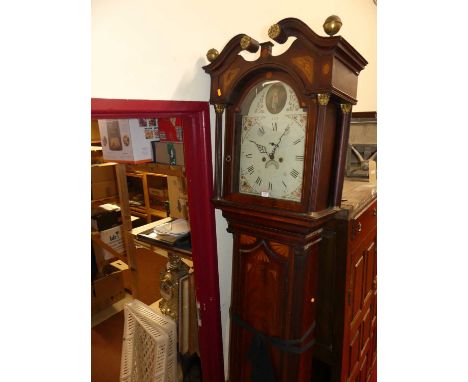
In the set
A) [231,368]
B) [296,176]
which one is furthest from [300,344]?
[296,176]

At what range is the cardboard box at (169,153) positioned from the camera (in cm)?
149

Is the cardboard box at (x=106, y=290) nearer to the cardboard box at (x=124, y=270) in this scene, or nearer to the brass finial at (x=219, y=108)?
the cardboard box at (x=124, y=270)

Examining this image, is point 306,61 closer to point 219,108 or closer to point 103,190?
point 219,108

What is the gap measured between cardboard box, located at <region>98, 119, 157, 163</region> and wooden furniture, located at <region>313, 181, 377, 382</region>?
1.03 metres

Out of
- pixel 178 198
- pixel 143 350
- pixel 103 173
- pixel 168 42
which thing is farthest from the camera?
pixel 103 173

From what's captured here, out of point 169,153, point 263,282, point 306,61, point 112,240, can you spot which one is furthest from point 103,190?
point 306,61

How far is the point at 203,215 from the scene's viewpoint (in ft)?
4.19

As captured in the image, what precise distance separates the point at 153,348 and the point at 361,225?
1244 mm

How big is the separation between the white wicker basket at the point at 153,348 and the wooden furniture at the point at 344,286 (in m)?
0.76

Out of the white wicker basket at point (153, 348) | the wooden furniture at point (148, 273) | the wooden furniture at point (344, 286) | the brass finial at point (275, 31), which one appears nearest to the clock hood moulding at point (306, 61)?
the brass finial at point (275, 31)

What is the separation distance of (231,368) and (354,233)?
0.78 meters

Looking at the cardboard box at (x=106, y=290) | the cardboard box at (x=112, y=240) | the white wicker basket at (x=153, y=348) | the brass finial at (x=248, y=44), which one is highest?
the brass finial at (x=248, y=44)
